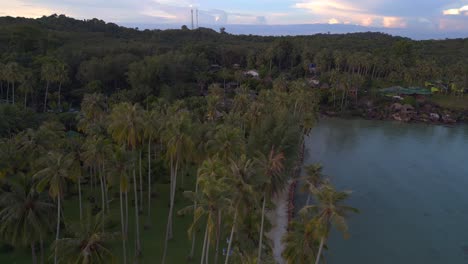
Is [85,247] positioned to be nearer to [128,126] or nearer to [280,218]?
[128,126]

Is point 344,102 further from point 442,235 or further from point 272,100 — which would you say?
point 442,235

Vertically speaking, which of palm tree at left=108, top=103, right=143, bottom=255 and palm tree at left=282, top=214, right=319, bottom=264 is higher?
palm tree at left=108, top=103, right=143, bottom=255

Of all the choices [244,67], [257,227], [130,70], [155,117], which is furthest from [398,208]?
[244,67]

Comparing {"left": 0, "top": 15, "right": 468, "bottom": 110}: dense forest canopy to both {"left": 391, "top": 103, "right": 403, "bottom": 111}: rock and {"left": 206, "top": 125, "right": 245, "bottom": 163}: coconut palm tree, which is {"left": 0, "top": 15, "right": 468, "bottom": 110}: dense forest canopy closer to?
{"left": 391, "top": 103, "right": 403, "bottom": 111}: rock

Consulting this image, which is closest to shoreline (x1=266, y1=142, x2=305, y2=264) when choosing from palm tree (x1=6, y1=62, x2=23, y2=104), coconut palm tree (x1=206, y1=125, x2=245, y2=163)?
coconut palm tree (x1=206, y1=125, x2=245, y2=163)

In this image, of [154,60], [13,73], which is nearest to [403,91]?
[154,60]

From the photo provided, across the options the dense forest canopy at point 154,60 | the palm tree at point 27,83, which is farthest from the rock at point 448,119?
the palm tree at point 27,83

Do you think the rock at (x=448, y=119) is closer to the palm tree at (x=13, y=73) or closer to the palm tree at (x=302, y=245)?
the palm tree at (x=302, y=245)
